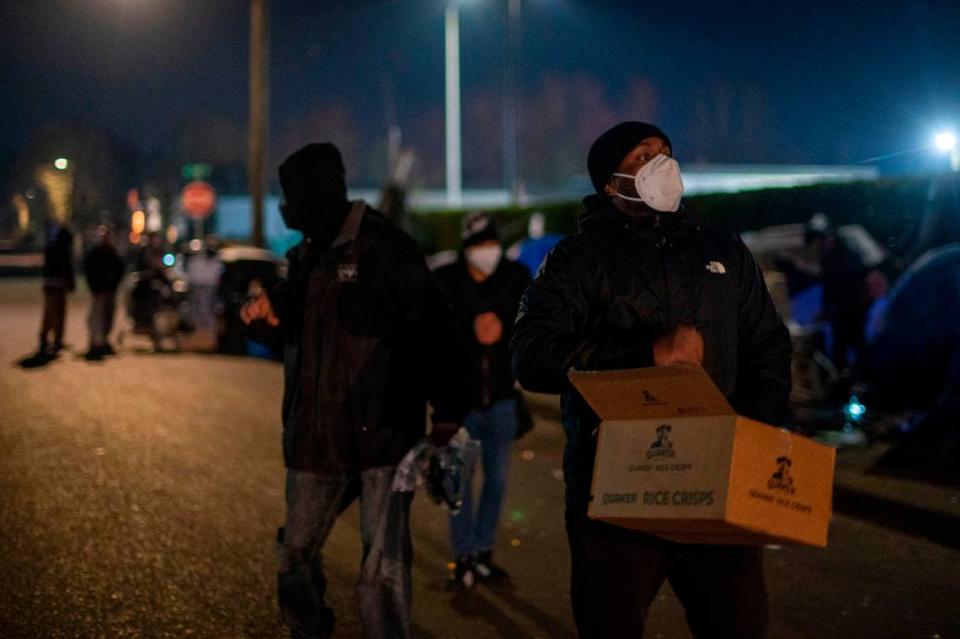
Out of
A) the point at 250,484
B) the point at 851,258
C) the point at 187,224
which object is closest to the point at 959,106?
the point at 851,258

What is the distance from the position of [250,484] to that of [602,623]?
20.1 ft

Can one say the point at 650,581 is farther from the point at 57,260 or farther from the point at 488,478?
the point at 57,260

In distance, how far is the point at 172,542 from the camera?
7.14 metres

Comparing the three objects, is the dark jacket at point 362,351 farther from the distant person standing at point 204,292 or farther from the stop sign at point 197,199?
the stop sign at point 197,199

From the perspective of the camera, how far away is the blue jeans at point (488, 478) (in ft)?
20.9

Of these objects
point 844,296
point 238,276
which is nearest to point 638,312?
point 844,296

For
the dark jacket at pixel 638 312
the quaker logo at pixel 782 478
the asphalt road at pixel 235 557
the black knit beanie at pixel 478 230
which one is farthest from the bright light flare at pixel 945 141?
the quaker logo at pixel 782 478

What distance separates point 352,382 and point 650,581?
1.51m

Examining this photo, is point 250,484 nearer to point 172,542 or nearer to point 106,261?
point 172,542

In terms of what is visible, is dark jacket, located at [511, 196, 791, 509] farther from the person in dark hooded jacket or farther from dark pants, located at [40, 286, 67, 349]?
dark pants, located at [40, 286, 67, 349]

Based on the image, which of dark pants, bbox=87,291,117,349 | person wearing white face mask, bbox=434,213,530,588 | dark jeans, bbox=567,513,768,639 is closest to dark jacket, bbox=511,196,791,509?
dark jeans, bbox=567,513,768,639

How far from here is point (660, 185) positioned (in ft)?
10.6

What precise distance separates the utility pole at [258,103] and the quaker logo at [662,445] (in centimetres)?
1856

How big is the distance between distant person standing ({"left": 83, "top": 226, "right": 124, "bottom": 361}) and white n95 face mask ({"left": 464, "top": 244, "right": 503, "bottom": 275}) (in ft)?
40.8
